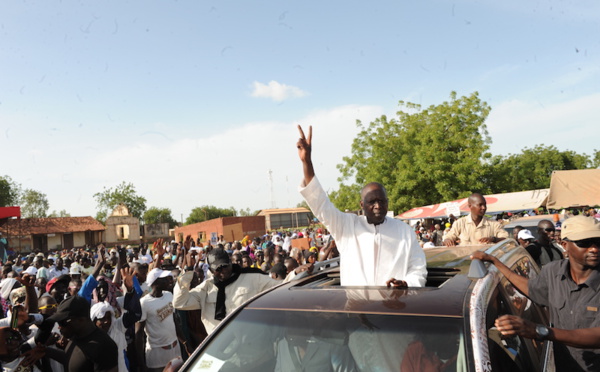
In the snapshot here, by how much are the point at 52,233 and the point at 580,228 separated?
181 ft

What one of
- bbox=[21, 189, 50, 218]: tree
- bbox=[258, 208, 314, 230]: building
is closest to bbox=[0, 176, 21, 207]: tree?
bbox=[21, 189, 50, 218]: tree

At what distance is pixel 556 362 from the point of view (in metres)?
2.67

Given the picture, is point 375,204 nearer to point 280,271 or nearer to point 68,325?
point 68,325

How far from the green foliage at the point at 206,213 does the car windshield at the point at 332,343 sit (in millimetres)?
94182

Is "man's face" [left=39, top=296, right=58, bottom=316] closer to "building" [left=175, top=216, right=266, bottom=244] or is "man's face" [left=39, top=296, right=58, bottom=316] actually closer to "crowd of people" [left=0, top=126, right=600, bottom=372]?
"crowd of people" [left=0, top=126, right=600, bottom=372]

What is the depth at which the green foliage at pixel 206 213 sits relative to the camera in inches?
3954

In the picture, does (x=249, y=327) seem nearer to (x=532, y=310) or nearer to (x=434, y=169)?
(x=532, y=310)

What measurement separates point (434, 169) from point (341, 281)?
955 inches

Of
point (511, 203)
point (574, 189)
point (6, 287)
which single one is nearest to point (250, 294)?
point (6, 287)

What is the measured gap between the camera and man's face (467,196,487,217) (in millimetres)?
5531

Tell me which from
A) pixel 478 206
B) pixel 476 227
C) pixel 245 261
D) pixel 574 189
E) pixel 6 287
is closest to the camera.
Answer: pixel 478 206

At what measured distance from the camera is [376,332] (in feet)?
6.98

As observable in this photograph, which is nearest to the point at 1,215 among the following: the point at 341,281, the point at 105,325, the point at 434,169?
the point at 434,169

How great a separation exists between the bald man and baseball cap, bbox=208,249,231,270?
1344 millimetres
